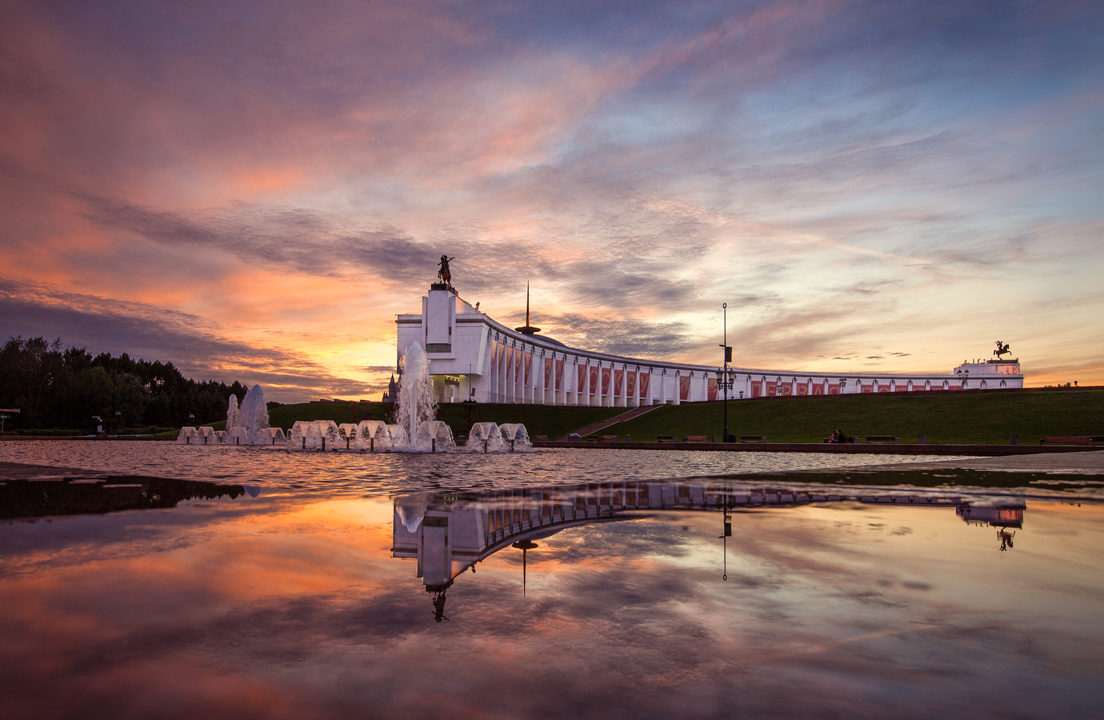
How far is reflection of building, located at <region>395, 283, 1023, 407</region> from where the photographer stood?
276ft

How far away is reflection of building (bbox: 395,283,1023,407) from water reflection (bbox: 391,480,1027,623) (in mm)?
48284

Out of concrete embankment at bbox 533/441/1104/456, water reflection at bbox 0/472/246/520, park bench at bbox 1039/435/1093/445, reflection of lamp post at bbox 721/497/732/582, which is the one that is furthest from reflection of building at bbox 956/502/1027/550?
park bench at bbox 1039/435/1093/445

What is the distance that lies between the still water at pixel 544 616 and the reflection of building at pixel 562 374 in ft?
177

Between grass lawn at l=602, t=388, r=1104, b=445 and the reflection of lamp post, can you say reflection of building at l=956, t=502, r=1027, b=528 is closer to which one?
the reflection of lamp post

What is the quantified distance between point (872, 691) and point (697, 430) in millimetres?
51271

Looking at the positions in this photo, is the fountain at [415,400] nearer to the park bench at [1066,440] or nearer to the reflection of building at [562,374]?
the reflection of building at [562,374]

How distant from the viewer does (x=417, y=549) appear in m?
6.42

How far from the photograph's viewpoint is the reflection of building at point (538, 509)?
6.36m

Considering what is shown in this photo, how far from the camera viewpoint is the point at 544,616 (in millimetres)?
4254

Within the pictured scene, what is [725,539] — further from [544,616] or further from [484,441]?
[484,441]

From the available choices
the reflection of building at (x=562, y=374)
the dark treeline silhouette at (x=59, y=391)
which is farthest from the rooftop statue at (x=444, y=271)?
the dark treeline silhouette at (x=59, y=391)

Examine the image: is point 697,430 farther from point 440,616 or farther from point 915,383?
point 915,383

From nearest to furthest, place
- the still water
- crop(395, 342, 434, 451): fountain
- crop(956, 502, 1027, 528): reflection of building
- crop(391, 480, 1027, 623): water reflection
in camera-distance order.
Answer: the still water, crop(391, 480, 1027, 623): water reflection, crop(956, 502, 1027, 528): reflection of building, crop(395, 342, 434, 451): fountain

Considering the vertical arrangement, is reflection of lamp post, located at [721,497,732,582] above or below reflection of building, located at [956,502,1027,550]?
below
